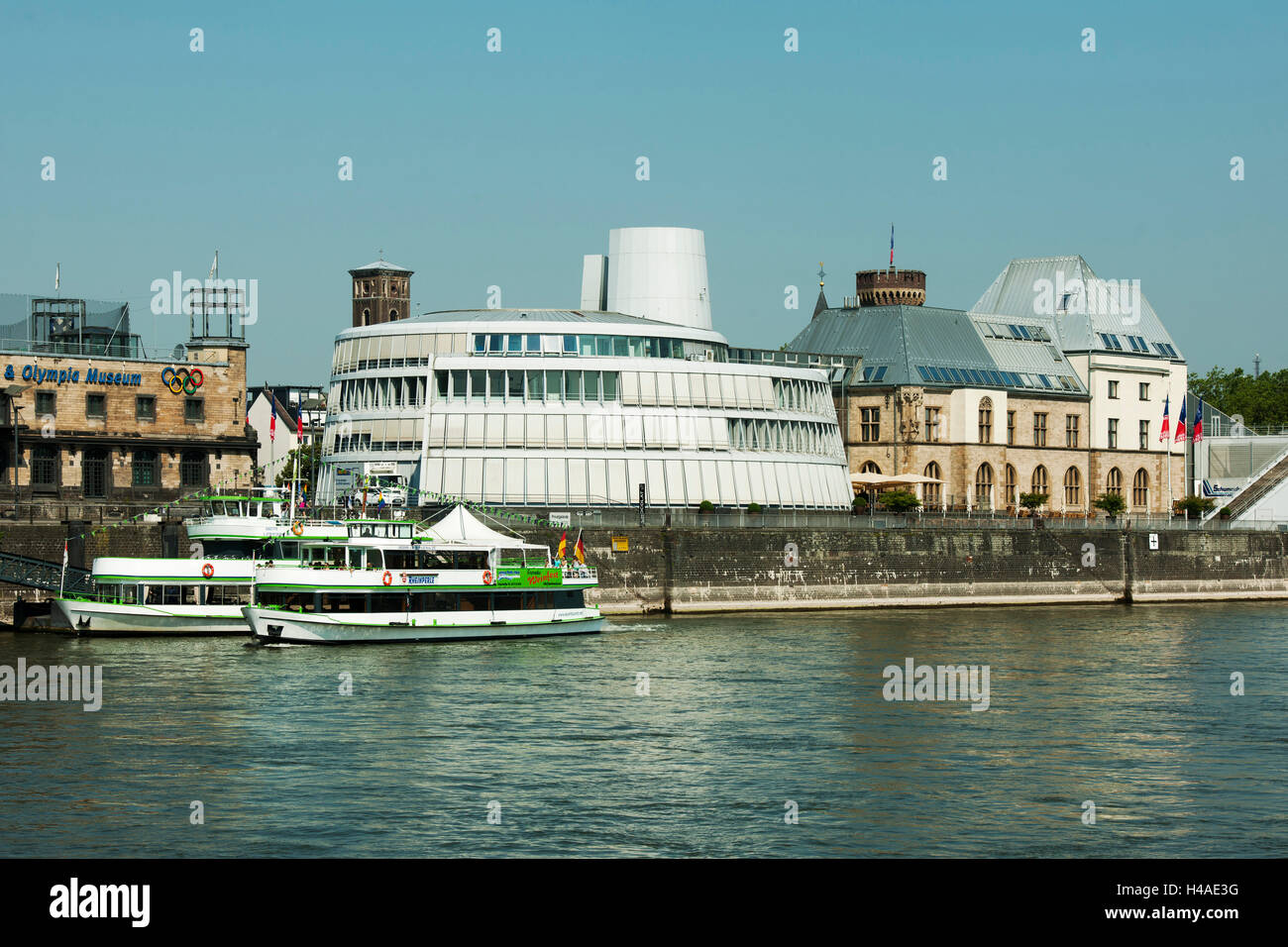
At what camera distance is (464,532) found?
77688mm

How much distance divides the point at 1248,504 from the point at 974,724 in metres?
93.9

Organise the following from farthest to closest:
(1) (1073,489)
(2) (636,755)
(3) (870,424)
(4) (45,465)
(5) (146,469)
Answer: (1) (1073,489) < (3) (870,424) < (5) (146,469) < (4) (45,465) < (2) (636,755)

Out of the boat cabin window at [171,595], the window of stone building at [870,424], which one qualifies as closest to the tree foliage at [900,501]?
the window of stone building at [870,424]

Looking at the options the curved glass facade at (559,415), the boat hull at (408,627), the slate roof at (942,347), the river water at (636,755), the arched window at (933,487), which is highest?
the slate roof at (942,347)

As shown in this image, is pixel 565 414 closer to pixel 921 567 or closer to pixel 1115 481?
pixel 921 567

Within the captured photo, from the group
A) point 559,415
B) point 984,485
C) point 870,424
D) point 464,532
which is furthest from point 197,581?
point 984,485

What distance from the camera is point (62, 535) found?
78875 mm

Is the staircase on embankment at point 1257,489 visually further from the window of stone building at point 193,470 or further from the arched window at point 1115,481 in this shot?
the window of stone building at point 193,470

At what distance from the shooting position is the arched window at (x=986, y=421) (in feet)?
453

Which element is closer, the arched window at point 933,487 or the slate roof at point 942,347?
the arched window at point 933,487

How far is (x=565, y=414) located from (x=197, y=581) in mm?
34313

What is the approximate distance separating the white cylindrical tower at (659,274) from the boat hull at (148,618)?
173 ft

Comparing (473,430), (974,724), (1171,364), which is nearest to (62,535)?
(473,430)
